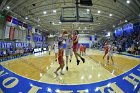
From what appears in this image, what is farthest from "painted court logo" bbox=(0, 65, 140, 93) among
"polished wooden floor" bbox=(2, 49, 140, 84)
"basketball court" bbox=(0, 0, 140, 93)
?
"polished wooden floor" bbox=(2, 49, 140, 84)

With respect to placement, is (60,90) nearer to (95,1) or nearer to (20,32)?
(95,1)

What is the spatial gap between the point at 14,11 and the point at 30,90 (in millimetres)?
18416

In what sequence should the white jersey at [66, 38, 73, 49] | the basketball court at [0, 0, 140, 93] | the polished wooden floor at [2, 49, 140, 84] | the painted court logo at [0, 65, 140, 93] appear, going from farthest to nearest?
the white jersey at [66, 38, 73, 49], the polished wooden floor at [2, 49, 140, 84], the basketball court at [0, 0, 140, 93], the painted court logo at [0, 65, 140, 93]

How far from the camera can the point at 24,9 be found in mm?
21203

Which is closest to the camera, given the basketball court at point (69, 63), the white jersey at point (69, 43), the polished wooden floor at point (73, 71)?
the basketball court at point (69, 63)

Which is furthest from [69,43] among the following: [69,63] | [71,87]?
[69,63]

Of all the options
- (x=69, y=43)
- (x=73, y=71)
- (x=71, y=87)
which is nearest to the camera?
(x=71, y=87)

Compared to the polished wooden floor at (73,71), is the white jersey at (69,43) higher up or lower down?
higher up

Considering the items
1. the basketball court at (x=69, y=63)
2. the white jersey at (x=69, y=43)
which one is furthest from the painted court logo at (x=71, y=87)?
the white jersey at (x=69, y=43)

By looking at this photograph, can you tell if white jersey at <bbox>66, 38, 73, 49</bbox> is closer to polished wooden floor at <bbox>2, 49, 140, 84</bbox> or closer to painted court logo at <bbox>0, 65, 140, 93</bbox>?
polished wooden floor at <bbox>2, 49, 140, 84</bbox>

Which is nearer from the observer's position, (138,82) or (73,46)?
(138,82)

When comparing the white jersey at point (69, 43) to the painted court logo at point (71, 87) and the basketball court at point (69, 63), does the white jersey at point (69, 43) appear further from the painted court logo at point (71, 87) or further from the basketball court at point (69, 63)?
the painted court logo at point (71, 87)

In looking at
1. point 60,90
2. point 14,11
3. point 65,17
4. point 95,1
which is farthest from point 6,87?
point 14,11

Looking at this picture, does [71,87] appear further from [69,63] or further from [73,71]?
[69,63]
